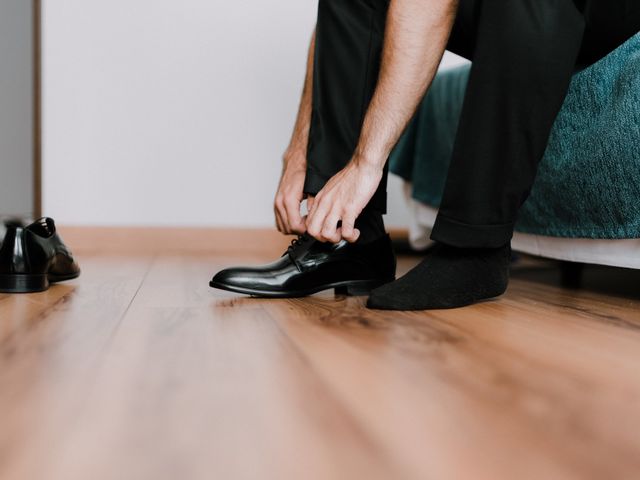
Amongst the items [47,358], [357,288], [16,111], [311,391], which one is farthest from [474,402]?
[16,111]

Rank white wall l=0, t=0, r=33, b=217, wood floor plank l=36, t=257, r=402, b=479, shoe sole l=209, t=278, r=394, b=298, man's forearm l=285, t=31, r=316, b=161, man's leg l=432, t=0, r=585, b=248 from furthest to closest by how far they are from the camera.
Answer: white wall l=0, t=0, r=33, b=217 < man's forearm l=285, t=31, r=316, b=161 < shoe sole l=209, t=278, r=394, b=298 < man's leg l=432, t=0, r=585, b=248 < wood floor plank l=36, t=257, r=402, b=479

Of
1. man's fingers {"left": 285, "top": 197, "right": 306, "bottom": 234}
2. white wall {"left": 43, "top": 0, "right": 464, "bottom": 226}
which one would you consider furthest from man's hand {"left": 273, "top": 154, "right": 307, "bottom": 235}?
white wall {"left": 43, "top": 0, "right": 464, "bottom": 226}

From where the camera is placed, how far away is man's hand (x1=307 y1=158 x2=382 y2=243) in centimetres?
99

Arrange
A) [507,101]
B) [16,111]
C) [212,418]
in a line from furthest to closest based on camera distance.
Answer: [16,111] < [507,101] < [212,418]

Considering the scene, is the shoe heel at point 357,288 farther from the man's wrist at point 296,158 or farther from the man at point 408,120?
the man's wrist at point 296,158

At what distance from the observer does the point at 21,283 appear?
1114 millimetres

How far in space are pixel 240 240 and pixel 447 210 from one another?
4.62 ft

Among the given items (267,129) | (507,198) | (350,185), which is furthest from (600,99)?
(267,129)

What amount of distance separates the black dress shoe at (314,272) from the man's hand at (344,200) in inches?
3.2

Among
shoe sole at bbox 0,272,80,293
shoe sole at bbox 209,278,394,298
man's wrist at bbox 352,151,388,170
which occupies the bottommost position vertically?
shoe sole at bbox 0,272,80,293

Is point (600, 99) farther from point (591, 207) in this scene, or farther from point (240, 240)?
point (240, 240)

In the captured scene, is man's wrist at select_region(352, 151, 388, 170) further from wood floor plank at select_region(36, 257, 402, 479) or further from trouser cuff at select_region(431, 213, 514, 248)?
wood floor plank at select_region(36, 257, 402, 479)

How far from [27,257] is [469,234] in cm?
71

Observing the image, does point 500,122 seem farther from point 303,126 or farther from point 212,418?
point 212,418
